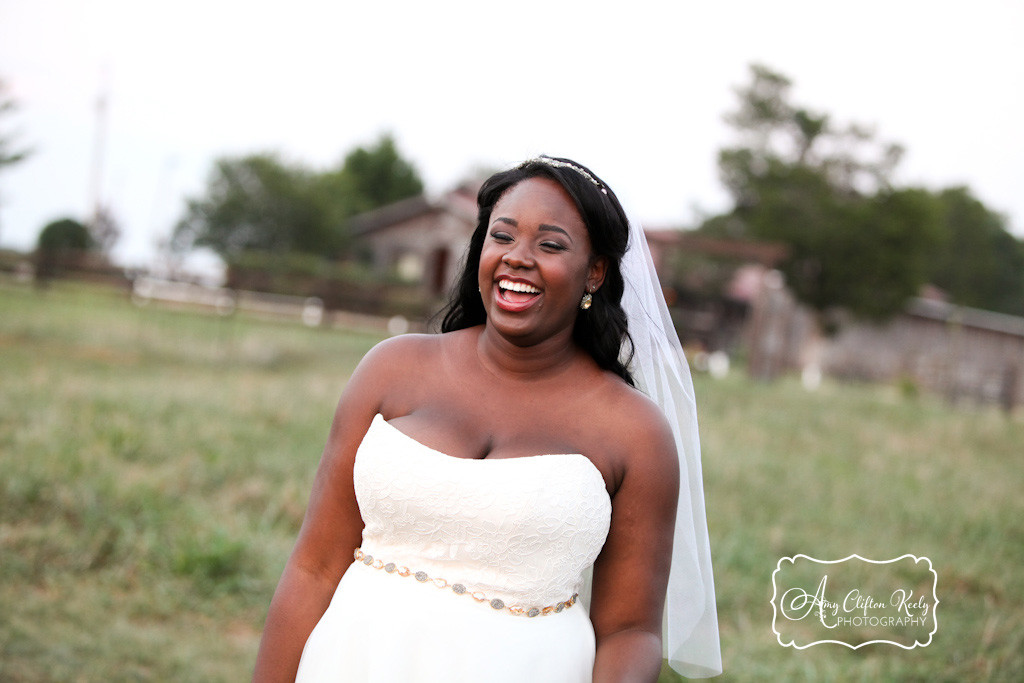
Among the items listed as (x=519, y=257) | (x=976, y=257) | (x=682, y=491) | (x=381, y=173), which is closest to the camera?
(x=519, y=257)

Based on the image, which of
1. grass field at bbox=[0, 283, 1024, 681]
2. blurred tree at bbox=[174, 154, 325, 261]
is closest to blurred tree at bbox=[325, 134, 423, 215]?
blurred tree at bbox=[174, 154, 325, 261]

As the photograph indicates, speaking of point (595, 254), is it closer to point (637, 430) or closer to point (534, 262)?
point (534, 262)

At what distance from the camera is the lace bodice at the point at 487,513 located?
6.79 ft

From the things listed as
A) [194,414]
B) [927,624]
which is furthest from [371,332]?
[927,624]

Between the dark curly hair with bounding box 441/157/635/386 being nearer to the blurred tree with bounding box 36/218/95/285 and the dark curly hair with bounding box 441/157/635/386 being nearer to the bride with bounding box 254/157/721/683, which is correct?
the bride with bounding box 254/157/721/683

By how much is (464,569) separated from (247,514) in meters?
4.08

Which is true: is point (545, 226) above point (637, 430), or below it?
above

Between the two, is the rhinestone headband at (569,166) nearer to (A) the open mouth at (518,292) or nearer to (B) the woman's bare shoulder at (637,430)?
(A) the open mouth at (518,292)

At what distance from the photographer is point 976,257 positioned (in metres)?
17.4

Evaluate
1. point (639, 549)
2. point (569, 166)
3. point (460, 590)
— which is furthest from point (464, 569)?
point (569, 166)

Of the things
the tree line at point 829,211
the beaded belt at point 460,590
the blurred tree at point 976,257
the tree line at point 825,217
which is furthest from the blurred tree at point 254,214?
the beaded belt at point 460,590

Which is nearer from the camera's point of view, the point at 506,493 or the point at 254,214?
the point at 506,493

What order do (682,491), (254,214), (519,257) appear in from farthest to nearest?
(254,214) < (682,491) < (519,257)

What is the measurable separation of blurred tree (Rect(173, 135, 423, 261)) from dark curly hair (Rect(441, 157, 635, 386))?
121ft
